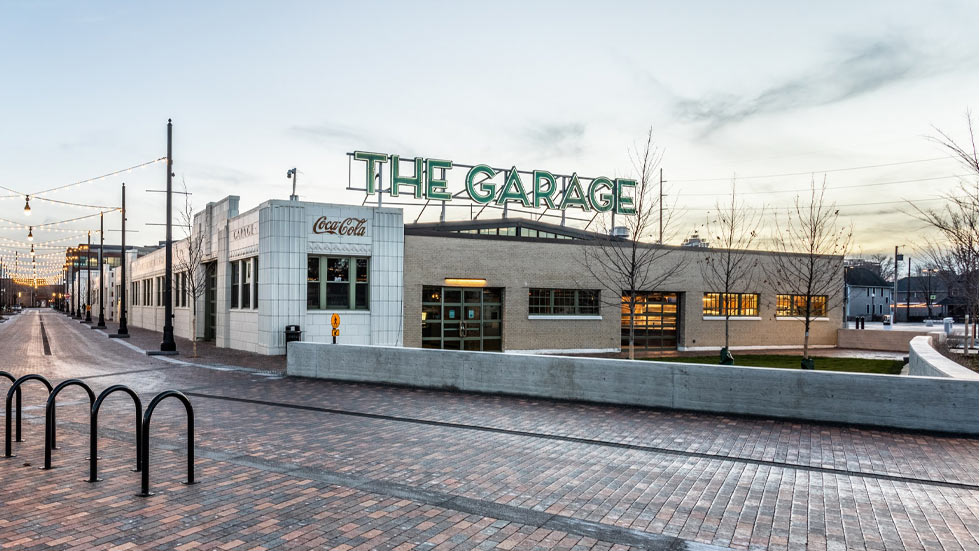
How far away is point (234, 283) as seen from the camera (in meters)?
26.7

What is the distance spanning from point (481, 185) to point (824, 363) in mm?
15252

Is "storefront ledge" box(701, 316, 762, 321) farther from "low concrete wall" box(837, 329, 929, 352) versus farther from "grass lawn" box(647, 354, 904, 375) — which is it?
"low concrete wall" box(837, 329, 929, 352)

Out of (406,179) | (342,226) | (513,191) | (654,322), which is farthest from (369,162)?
(654,322)

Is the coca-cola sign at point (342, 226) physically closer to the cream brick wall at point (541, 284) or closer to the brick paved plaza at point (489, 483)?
the cream brick wall at point (541, 284)

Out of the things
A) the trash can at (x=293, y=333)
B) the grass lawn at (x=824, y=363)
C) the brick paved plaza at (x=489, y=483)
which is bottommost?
the grass lawn at (x=824, y=363)

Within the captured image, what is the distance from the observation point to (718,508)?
6.05 metres

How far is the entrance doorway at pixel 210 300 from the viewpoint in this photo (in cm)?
3039

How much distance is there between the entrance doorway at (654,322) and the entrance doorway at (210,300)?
19.1 meters

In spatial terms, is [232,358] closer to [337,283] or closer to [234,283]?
[337,283]

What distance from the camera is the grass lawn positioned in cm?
2181

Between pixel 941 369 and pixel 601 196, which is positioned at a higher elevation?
pixel 601 196

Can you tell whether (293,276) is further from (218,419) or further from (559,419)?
(559,419)

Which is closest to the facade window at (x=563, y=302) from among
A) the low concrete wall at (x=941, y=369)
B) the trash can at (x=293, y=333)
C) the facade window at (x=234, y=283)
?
the trash can at (x=293, y=333)

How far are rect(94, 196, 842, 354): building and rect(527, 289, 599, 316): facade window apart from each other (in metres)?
0.05
